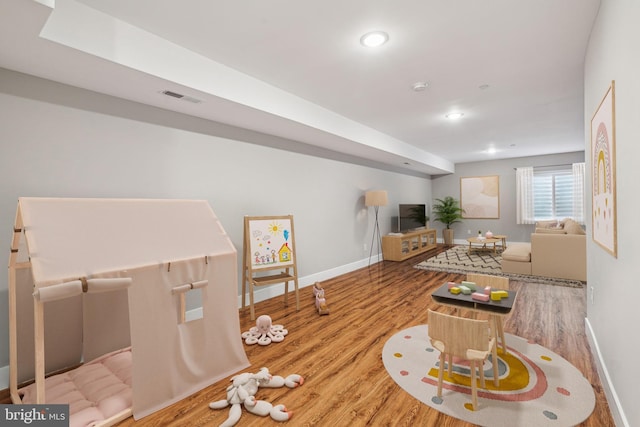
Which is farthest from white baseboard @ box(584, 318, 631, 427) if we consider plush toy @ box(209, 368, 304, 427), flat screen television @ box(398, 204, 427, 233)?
flat screen television @ box(398, 204, 427, 233)

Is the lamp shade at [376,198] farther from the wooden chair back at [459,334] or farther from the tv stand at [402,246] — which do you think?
the wooden chair back at [459,334]

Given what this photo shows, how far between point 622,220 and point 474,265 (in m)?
4.78

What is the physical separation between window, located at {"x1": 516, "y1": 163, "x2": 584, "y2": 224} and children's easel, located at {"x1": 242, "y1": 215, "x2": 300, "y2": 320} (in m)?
7.26

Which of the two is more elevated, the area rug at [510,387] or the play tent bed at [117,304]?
the play tent bed at [117,304]

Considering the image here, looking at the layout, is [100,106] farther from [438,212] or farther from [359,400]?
[438,212]

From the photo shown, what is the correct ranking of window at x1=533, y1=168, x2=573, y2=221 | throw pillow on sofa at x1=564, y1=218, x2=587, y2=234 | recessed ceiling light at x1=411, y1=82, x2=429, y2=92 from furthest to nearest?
window at x1=533, y1=168, x2=573, y2=221
throw pillow on sofa at x1=564, y1=218, x2=587, y2=234
recessed ceiling light at x1=411, y1=82, x2=429, y2=92

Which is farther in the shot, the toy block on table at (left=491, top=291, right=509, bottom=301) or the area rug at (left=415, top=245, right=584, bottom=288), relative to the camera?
the area rug at (left=415, top=245, right=584, bottom=288)

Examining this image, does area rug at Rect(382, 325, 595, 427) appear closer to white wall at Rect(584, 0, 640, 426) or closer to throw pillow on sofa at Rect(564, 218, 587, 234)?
white wall at Rect(584, 0, 640, 426)

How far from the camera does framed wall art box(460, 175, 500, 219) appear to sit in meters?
8.75

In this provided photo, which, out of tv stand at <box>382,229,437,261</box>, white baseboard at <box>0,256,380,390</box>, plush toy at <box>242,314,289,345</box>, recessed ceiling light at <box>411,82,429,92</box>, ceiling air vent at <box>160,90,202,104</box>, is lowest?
plush toy at <box>242,314,289,345</box>

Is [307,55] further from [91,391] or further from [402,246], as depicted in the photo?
[402,246]

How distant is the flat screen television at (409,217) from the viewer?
7520 mm

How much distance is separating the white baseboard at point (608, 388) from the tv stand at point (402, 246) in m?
4.04

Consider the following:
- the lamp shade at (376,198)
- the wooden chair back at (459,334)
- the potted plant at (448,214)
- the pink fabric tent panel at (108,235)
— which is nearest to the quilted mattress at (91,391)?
the pink fabric tent panel at (108,235)
